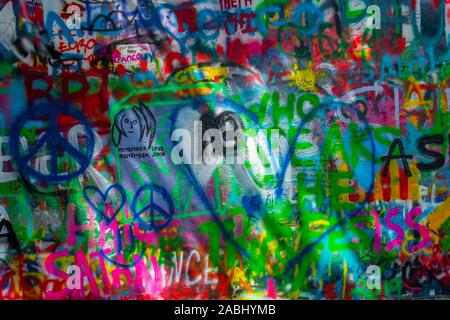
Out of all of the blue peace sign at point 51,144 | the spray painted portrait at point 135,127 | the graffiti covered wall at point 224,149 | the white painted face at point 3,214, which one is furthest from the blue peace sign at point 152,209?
the white painted face at point 3,214

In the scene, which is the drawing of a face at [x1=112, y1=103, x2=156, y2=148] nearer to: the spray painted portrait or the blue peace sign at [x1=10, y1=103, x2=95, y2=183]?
the spray painted portrait

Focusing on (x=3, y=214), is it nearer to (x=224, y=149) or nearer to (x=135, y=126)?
(x=135, y=126)

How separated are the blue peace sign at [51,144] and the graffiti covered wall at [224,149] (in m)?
0.01

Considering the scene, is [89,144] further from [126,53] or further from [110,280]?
[110,280]

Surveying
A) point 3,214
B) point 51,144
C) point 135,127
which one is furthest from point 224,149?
point 3,214

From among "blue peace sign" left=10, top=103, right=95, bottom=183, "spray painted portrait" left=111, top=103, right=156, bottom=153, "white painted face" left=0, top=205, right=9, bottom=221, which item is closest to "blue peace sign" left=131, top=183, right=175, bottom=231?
"spray painted portrait" left=111, top=103, right=156, bottom=153

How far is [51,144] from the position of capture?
4.05m

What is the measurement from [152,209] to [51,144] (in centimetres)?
102

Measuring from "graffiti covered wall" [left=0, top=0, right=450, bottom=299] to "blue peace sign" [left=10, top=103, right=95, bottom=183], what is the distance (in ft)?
0.04

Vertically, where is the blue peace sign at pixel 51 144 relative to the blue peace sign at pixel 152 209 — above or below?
above

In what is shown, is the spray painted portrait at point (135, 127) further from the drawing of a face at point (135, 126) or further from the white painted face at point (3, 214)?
the white painted face at point (3, 214)

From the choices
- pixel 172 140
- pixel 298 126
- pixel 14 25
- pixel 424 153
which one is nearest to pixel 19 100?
pixel 14 25

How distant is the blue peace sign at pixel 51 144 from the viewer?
4.04 m

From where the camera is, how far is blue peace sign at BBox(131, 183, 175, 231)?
4031 mm
